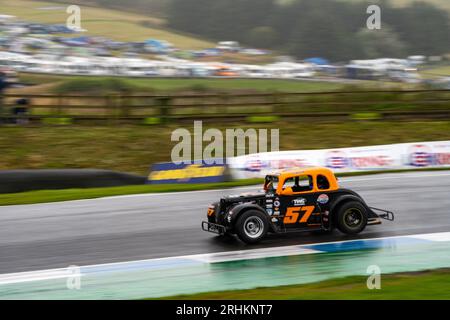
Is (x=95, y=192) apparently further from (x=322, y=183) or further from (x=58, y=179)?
(x=322, y=183)

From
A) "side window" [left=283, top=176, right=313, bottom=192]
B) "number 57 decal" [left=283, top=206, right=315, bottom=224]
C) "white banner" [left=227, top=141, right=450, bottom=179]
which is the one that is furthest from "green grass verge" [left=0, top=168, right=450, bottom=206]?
"number 57 decal" [left=283, top=206, right=315, bottom=224]

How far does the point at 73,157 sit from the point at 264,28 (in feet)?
87.8

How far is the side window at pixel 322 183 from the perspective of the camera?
11.8 m

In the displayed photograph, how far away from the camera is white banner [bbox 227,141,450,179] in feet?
63.2

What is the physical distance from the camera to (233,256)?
10.8 m

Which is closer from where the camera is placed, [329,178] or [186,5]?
[329,178]

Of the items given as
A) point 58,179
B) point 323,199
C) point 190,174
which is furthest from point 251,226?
point 58,179

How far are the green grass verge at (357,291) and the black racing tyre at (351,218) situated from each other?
2255 mm

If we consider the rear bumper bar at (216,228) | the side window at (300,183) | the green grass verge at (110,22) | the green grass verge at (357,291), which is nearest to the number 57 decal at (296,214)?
the side window at (300,183)

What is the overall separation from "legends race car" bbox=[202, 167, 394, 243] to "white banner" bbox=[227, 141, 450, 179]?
23.3 ft

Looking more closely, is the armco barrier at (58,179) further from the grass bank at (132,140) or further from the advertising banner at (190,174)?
the grass bank at (132,140)

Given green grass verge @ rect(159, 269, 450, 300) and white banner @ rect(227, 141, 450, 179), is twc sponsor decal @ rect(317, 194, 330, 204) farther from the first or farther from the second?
white banner @ rect(227, 141, 450, 179)
